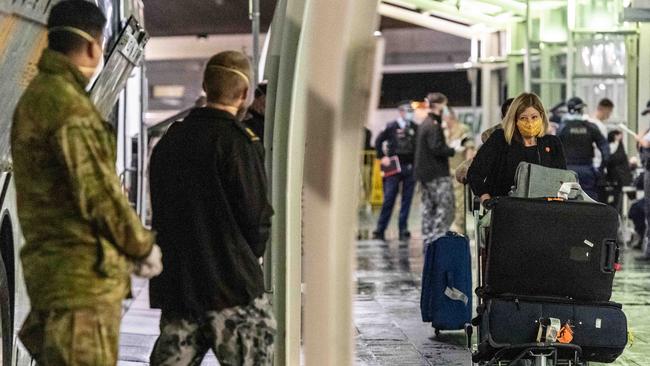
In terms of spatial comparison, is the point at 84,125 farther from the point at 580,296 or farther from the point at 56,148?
the point at 580,296

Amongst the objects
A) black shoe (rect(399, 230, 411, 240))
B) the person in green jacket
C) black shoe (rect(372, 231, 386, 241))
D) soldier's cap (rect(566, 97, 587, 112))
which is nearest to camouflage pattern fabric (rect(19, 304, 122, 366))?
the person in green jacket

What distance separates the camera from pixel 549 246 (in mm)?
7578

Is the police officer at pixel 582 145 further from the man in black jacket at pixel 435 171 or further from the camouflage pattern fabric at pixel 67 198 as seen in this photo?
the camouflage pattern fabric at pixel 67 198

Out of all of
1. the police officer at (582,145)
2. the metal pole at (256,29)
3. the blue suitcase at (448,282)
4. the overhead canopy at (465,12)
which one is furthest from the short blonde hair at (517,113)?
the overhead canopy at (465,12)

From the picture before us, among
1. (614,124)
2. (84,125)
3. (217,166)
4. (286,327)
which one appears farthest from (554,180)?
(614,124)

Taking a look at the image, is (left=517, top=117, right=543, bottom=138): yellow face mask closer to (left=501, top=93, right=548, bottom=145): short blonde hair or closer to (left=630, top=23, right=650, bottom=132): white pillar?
(left=501, top=93, right=548, bottom=145): short blonde hair

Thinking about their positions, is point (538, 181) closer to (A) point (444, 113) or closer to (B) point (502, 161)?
(B) point (502, 161)

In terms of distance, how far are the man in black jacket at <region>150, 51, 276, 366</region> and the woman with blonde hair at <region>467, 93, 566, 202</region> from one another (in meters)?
3.23

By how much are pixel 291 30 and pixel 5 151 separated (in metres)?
1.35

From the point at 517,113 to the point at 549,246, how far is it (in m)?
1.35

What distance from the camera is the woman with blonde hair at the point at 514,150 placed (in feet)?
28.4

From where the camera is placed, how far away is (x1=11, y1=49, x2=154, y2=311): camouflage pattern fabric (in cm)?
464

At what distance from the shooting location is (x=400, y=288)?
14055mm

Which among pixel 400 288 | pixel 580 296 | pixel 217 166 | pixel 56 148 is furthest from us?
pixel 400 288
